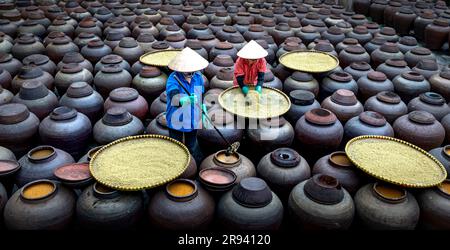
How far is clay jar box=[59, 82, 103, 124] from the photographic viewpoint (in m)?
6.38

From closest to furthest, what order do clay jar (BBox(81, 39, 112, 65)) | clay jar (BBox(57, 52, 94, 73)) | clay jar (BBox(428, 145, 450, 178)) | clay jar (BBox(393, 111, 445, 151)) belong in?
clay jar (BBox(428, 145, 450, 178)), clay jar (BBox(393, 111, 445, 151)), clay jar (BBox(57, 52, 94, 73)), clay jar (BBox(81, 39, 112, 65))

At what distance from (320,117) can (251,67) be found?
52.4 inches

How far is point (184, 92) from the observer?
15.9 feet

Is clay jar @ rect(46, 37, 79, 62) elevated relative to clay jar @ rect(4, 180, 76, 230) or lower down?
elevated

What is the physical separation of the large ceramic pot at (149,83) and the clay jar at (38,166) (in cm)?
263

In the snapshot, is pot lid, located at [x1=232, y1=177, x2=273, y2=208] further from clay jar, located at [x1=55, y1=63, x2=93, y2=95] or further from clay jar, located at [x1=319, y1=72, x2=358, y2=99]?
clay jar, located at [x1=55, y1=63, x2=93, y2=95]

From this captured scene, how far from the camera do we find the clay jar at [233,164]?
4.73m

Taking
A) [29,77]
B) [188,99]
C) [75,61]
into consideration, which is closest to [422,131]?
[188,99]

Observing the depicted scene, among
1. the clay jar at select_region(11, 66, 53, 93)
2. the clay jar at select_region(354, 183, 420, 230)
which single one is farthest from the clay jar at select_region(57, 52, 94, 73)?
the clay jar at select_region(354, 183, 420, 230)

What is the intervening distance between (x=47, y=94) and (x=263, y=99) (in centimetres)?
383

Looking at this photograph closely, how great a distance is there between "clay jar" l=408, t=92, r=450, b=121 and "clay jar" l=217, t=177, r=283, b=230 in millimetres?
3917

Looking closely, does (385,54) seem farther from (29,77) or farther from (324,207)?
(29,77)

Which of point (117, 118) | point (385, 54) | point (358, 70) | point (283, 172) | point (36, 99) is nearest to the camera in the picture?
point (283, 172)

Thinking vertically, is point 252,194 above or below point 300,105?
above
